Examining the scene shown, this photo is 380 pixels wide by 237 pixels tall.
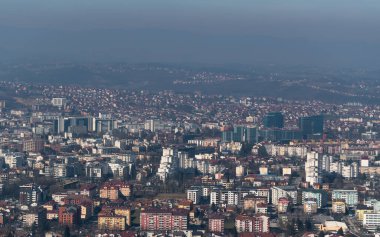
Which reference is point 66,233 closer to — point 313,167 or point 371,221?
point 371,221

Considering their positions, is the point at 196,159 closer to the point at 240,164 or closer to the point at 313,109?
the point at 240,164

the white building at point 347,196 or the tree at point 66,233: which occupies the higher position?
the tree at point 66,233

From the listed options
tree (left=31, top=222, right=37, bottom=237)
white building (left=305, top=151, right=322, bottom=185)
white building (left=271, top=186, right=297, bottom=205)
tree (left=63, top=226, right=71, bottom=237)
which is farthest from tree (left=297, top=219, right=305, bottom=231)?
white building (left=305, top=151, right=322, bottom=185)

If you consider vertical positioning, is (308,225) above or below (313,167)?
above

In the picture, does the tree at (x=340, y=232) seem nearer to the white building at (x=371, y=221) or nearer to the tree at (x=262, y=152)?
the white building at (x=371, y=221)

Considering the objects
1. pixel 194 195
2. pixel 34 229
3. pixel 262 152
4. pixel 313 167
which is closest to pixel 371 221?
pixel 194 195

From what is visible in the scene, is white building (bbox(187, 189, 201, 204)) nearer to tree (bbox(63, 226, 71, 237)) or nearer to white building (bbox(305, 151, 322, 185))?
white building (bbox(305, 151, 322, 185))

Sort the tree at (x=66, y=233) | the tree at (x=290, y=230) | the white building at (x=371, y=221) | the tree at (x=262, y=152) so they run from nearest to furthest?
the tree at (x=66, y=233) < the tree at (x=290, y=230) < the white building at (x=371, y=221) < the tree at (x=262, y=152)

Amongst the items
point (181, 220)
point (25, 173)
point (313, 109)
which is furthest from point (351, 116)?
point (181, 220)

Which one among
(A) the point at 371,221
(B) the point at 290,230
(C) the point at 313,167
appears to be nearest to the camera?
(B) the point at 290,230

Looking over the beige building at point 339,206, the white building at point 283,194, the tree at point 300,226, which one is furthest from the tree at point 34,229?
the beige building at point 339,206

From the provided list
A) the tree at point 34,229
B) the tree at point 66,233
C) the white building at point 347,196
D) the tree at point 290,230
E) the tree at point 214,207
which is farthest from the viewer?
the white building at point 347,196
